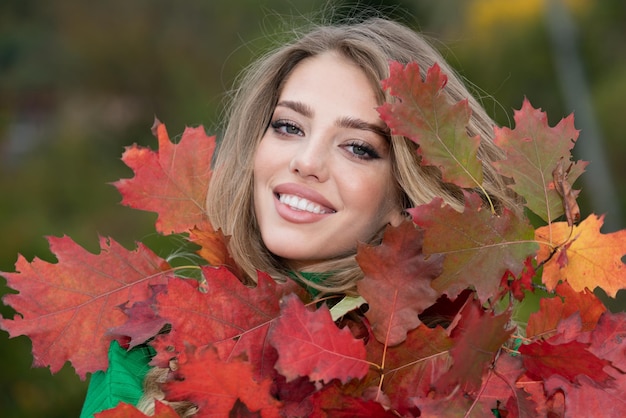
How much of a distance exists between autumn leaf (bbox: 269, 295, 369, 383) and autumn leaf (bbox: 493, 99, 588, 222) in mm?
432

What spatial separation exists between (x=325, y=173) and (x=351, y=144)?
0.10 metres

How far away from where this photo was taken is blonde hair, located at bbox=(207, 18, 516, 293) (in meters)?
2.12

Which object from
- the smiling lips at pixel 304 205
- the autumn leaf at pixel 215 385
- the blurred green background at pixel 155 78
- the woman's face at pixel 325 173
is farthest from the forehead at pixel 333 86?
the blurred green background at pixel 155 78

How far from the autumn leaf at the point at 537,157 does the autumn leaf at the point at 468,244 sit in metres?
0.12

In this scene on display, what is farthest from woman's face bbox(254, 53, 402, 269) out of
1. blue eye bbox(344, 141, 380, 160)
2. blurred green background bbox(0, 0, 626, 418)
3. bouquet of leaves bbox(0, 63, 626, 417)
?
blurred green background bbox(0, 0, 626, 418)

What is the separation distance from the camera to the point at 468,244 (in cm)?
151

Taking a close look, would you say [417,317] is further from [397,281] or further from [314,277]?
[314,277]

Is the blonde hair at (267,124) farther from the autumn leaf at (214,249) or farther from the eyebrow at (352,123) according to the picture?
the autumn leaf at (214,249)

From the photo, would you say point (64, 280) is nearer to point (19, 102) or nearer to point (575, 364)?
point (575, 364)

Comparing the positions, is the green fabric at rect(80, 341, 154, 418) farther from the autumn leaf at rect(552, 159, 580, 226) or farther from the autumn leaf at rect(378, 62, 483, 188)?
the autumn leaf at rect(552, 159, 580, 226)

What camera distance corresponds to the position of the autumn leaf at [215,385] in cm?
136

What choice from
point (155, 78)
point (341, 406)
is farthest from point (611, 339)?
point (155, 78)

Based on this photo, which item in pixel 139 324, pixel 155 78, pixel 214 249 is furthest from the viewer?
pixel 155 78

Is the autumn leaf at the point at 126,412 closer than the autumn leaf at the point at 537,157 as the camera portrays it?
Yes
